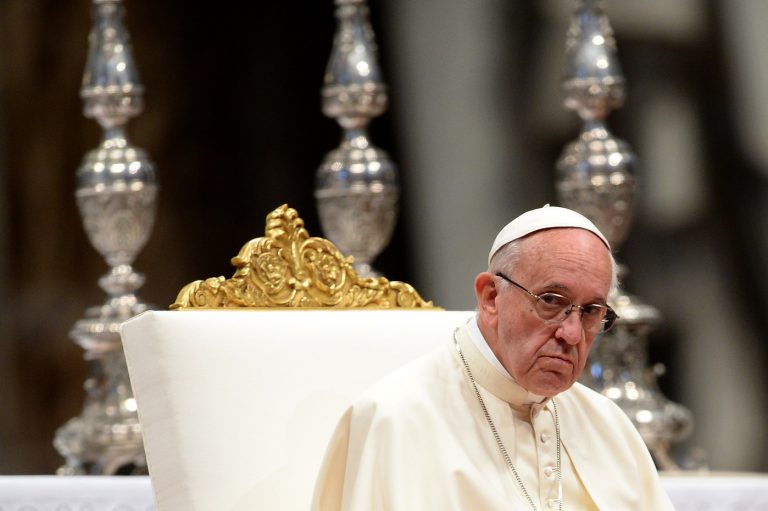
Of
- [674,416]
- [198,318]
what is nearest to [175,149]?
[674,416]

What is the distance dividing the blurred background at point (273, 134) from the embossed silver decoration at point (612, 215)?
1544 mm

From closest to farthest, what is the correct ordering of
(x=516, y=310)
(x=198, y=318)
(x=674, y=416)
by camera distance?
(x=516, y=310) → (x=198, y=318) → (x=674, y=416)

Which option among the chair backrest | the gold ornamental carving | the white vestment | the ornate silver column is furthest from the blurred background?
the chair backrest

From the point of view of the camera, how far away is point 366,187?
592 centimetres

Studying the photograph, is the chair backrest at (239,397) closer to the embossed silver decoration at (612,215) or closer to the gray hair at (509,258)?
the gray hair at (509,258)

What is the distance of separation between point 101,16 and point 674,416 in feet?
8.50

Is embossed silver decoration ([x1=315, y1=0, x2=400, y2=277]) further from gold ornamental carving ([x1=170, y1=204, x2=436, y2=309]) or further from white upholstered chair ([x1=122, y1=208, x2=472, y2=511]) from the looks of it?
white upholstered chair ([x1=122, y1=208, x2=472, y2=511])

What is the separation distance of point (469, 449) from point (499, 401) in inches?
5.0

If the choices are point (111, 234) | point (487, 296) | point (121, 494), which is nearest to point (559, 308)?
point (487, 296)

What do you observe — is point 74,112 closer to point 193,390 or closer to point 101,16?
point 101,16

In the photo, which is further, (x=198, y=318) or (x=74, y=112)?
(x=74, y=112)

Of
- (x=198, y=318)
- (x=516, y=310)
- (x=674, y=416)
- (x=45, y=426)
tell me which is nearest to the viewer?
(x=516, y=310)

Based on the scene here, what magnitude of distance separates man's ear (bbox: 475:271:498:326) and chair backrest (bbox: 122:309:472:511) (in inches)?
14.3

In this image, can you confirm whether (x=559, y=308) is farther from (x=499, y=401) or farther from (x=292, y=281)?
(x=292, y=281)
